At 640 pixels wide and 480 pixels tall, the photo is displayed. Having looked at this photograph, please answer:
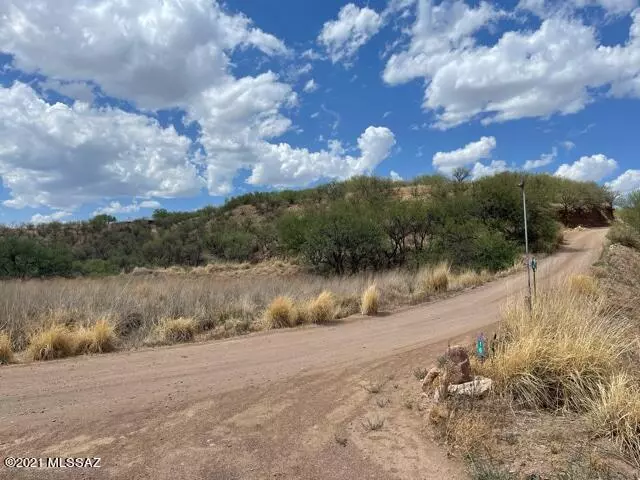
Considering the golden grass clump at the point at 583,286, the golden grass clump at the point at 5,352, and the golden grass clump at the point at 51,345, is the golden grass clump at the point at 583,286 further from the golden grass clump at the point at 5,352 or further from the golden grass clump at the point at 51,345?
the golden grass clump at the point at 5,352

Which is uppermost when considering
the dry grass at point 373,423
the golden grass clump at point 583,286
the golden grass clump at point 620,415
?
the golden grass clump at point 583,286

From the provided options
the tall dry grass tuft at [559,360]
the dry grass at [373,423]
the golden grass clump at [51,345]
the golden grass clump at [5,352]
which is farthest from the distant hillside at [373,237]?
the golden grass clump at [5,352]

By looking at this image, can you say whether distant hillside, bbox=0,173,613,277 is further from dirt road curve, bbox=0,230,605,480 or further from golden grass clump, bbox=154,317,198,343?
dirt road curve, bbox=0,230,605,480

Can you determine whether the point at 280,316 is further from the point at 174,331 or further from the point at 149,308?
the point at 149,308

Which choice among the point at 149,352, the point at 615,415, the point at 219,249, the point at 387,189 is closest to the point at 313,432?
the point at 615,415

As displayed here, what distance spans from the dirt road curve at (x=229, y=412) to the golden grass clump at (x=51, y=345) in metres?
0.59

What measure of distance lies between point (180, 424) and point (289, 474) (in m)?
1.82

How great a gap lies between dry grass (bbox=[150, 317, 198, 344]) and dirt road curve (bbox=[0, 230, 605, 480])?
3.03 ft

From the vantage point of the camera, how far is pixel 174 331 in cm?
1189

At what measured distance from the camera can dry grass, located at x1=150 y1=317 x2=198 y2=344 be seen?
38.0 ft

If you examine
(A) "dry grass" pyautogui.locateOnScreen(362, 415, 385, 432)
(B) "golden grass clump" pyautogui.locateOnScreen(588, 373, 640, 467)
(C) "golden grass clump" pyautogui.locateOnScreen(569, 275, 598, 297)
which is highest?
(C) "golden grass clump" pyautogui.locateOnScreen(569, 275, 598, 297)

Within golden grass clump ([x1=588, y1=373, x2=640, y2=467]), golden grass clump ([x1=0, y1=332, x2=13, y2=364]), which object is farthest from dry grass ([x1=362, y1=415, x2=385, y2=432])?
golden grass clump ([x1=0, y1=332, x2=13, y2=364])

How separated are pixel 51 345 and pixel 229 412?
5470mm

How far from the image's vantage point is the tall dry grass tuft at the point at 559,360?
6.33 meters
